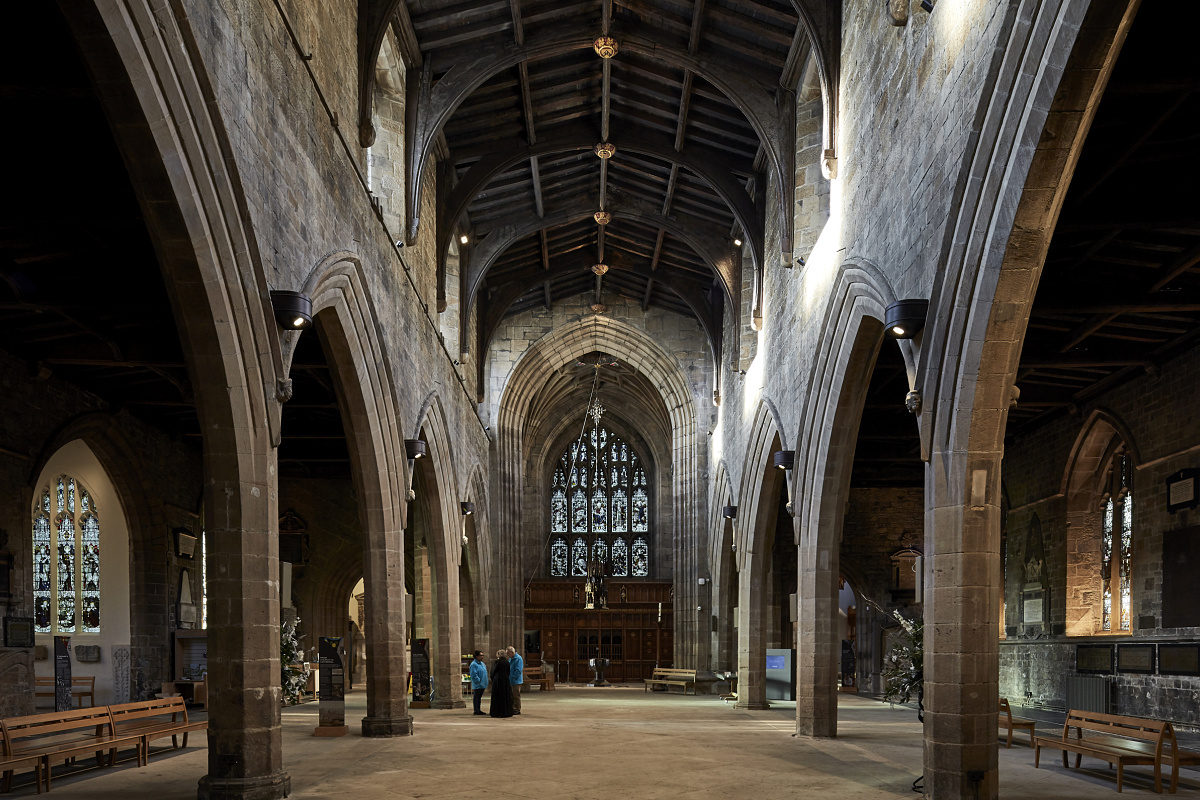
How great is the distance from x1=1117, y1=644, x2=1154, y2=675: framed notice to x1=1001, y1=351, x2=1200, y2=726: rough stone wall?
11 cm

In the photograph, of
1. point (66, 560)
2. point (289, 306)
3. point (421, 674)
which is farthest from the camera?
point (421, 674)

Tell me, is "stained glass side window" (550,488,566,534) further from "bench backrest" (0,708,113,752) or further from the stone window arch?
"bench backrest" (0,708,113,752)

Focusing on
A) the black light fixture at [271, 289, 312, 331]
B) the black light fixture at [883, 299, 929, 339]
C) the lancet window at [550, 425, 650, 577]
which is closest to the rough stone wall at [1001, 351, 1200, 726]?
the black light fixture at [883, 299, 929, 339]

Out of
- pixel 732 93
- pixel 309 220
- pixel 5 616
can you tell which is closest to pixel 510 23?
pixel 732 93

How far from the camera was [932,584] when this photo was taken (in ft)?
28.1

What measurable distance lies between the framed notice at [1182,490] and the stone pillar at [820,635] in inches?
172

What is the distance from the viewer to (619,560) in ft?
118

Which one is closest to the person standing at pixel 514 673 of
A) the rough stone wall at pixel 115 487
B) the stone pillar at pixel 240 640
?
the rough stone wall at pixel 115 487

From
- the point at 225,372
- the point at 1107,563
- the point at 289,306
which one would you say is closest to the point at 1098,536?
the point at 1107,563

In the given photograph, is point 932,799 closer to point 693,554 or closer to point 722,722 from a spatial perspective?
point 722,722

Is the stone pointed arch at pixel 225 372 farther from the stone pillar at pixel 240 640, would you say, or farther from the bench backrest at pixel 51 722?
the bench backrest at pixel 51 722

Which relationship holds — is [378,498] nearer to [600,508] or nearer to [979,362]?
[979,362]

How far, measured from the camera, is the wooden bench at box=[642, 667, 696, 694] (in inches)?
1041

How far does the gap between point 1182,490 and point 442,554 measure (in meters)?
10.9
